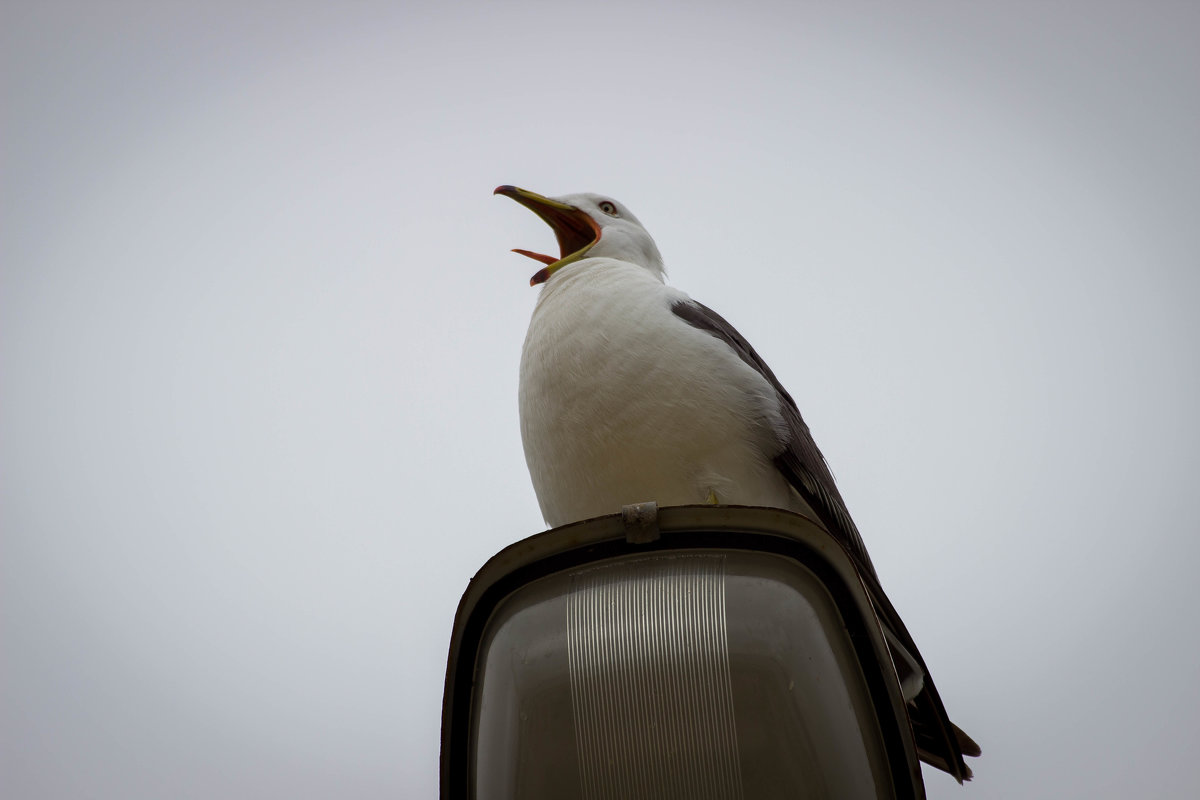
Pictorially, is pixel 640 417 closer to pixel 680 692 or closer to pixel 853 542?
pixel 853 542

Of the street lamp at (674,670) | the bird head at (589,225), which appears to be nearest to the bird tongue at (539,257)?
the bird head at (589,225)

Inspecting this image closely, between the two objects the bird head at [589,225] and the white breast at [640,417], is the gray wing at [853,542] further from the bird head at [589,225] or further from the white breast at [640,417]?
the bird head at [589,225]

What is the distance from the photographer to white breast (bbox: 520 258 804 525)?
2.96 meters

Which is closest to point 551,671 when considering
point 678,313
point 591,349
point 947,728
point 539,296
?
point 947,728

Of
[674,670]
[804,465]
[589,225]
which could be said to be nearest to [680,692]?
[674,670]

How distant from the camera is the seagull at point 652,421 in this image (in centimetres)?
296

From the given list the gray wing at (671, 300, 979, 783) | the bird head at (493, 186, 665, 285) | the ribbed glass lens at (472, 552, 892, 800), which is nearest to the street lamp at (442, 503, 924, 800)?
the ribbed glass lens at (472, 552, 892, 800)

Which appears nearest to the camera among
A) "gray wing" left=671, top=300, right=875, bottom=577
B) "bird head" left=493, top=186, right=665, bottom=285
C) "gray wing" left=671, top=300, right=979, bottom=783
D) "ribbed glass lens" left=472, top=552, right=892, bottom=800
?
"ribbed glass lens" left=472, top=552, right=892, bottom=800

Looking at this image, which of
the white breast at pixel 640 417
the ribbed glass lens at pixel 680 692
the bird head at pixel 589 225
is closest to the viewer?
the ribbed glass lens at pixel 680 692

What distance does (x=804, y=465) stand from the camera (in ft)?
10.4

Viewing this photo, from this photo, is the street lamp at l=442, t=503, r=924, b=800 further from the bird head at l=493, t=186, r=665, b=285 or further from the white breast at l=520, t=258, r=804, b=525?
the bird head at l=493, t=186, r=665, b=285

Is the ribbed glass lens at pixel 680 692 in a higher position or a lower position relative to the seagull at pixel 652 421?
lower

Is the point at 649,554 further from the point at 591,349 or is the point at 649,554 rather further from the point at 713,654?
the point at 591,349

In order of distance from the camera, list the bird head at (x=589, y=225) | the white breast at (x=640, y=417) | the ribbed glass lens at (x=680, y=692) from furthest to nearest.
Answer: the bird head at (x=589, y=225)
the white breast at (x=640, y=417)
the ribbed glass lens at (x=680, y=692)
